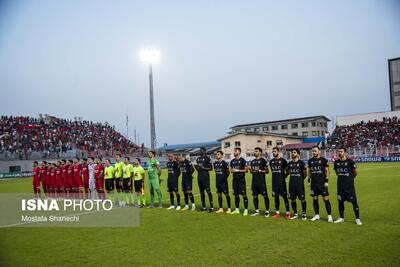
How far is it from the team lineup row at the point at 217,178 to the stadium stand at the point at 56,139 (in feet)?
92.9

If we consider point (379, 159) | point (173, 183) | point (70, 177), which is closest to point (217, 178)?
point (173, 183)

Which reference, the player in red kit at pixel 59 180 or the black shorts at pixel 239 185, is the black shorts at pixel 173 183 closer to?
the black shorts at pixel 239 185

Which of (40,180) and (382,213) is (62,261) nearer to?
(382,213)

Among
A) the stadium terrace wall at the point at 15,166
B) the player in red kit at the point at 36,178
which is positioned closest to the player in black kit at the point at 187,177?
the player in red kit at the point at 36,178

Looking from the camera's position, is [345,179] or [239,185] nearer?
[345,179]

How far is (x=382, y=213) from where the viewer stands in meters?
12.3

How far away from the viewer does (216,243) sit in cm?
905

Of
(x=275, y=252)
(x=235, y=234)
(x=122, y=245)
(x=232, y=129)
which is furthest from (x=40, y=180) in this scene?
(x=232, y=129)

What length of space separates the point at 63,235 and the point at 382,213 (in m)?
10.1

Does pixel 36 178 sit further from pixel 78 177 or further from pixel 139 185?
pixel 139 185

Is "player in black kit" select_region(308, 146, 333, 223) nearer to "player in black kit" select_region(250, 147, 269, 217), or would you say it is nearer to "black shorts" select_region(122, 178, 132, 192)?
"player in black kit" select_region(250, 147, 269, 217)

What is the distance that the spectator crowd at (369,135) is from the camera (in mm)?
53688

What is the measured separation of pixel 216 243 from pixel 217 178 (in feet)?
17.3

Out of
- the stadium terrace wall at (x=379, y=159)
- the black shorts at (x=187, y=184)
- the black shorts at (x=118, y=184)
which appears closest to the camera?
the black shorts at (x=187, y=184)
